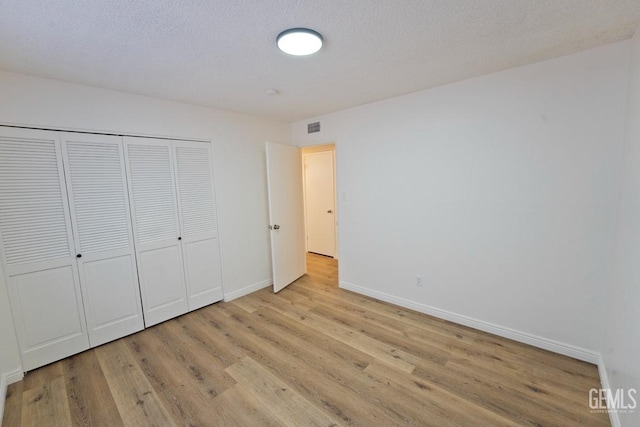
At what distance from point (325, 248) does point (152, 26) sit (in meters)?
4.55

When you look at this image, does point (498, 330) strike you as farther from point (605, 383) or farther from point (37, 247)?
point (37, 247)

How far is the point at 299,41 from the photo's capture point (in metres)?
1.66

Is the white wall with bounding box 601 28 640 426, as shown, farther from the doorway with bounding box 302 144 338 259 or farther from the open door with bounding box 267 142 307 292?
the doorway with bounding box 302 144 338 259

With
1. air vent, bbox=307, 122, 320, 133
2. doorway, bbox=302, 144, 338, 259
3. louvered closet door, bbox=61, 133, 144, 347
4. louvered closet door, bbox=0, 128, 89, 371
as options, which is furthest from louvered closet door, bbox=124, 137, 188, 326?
doorway, bbox=302, 144, 338, 259

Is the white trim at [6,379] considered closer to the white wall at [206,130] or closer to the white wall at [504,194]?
the white wall at [206,130]

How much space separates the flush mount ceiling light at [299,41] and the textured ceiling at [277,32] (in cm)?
5

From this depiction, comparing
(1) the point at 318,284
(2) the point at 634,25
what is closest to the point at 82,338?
(1) the point at 318,284

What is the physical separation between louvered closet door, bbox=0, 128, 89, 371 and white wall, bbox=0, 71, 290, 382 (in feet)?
0.36

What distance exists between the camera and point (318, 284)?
3.95 m

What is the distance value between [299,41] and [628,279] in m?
2.46

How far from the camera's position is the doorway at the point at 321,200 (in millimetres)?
5326

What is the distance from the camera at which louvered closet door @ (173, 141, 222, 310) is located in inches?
119

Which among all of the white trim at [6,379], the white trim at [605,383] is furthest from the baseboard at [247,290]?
the white trim at [605,383]

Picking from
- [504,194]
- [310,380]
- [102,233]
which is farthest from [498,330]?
[102,233]
